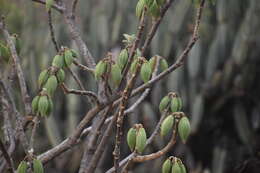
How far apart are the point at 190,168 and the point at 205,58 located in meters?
0.70

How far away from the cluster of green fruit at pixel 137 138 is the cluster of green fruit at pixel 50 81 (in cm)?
16

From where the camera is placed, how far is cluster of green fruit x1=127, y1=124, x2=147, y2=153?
894 millimetres

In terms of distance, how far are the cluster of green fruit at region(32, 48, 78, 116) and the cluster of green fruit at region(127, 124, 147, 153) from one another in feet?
0.53

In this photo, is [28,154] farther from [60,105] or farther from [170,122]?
[60,105]

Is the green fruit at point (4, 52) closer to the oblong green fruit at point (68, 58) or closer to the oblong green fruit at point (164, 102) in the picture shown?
the oblong green fruit at point (68, 58)

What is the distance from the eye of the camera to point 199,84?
3.08 metres

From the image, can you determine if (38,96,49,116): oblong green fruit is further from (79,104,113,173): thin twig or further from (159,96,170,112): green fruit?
(159,96,170,112): green fruit

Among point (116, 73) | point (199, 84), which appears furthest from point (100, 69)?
point (199, 84)

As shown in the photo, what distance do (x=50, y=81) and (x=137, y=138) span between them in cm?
19

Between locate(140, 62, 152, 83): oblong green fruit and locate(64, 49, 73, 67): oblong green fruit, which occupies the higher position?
locate(64, 49, 73, 67): oblong green fruit

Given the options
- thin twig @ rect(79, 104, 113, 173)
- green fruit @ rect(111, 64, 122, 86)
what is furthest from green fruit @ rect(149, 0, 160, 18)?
thin twig @ rect(79, 104, 113, 173)

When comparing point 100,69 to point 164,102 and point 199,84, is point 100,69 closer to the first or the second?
point 164,102

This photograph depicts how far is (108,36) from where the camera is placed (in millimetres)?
3283

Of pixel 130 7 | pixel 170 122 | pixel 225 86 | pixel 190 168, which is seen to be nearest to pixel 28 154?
pixel 170 122
